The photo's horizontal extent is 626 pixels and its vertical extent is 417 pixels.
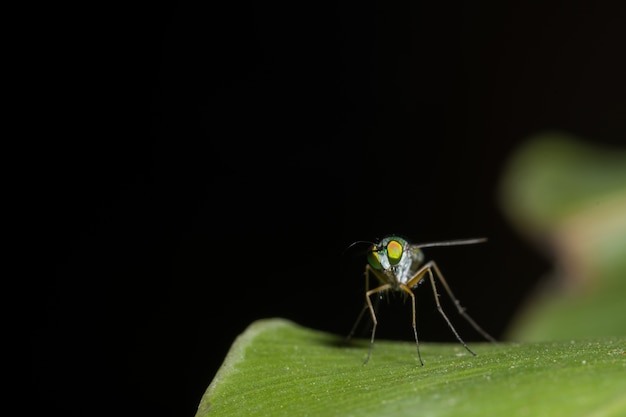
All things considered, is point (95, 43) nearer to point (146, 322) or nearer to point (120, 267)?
point (120, 267)

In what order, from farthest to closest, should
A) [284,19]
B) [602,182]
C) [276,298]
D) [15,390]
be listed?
[284,19] < [276,298] < [15,390] < [602,182]

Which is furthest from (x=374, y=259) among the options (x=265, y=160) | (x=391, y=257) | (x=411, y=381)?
(x=265, y=160)

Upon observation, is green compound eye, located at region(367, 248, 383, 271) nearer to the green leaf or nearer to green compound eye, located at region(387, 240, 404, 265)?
green compound eye, located at region(387, 240, 404, 265)

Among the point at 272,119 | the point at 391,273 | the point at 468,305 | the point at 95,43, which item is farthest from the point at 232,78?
the point at 391,273

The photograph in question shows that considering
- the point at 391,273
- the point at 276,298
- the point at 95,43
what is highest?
the point at 95,43

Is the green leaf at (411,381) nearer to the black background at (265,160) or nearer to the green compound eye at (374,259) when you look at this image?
the green compound eye at (374,259)

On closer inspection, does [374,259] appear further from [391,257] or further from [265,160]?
[265,160]
